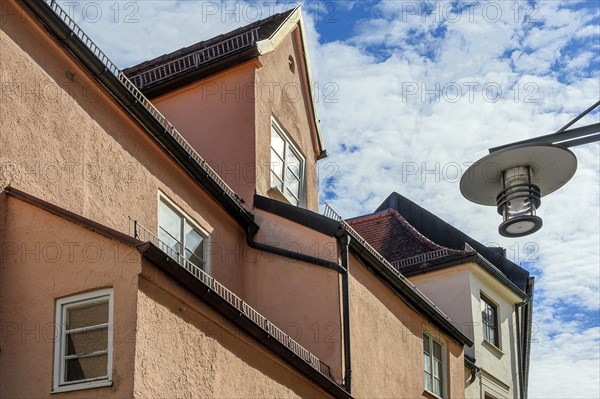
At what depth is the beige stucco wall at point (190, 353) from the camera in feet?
33.1

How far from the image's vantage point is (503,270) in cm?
2933

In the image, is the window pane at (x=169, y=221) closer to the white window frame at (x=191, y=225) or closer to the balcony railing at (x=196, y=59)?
the white window frame at (x=191, y=225)

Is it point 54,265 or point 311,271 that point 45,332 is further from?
point 311,271

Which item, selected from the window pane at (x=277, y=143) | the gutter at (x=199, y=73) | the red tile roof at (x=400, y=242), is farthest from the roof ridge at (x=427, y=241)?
the gutter at (x=199, y=73)

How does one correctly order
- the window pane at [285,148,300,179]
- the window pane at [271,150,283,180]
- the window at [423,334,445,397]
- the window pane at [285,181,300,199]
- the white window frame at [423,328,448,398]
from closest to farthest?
the window pane at [271,150,283,180], the window pane at [285,181,300,199], the window pane at [285,148,300,179], the window at [423,334,445,397], the white window frame at [423,328,448,398]

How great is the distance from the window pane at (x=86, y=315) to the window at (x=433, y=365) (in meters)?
10.6

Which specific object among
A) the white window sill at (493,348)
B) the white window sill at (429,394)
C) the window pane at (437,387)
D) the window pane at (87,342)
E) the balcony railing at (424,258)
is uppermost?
the balcony railing at (424,258)

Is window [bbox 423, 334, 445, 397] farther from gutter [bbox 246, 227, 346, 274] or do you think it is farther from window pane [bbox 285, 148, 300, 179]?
gutter [bbox 246, 227, 346, 274]

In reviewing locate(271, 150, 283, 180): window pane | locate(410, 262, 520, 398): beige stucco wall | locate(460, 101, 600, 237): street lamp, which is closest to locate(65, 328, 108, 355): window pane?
locate(460, 101, 600, 237): street lamp

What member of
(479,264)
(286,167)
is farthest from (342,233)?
(479,264)

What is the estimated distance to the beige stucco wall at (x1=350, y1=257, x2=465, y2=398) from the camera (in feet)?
54.0

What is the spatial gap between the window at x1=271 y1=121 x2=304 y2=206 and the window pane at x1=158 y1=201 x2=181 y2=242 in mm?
3789

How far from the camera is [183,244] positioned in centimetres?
1491

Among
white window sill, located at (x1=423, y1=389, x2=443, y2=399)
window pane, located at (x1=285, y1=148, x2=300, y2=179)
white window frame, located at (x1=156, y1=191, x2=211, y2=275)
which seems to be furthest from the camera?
window pane, located at (x1=285, y1=148, x2=300, y2=179)
